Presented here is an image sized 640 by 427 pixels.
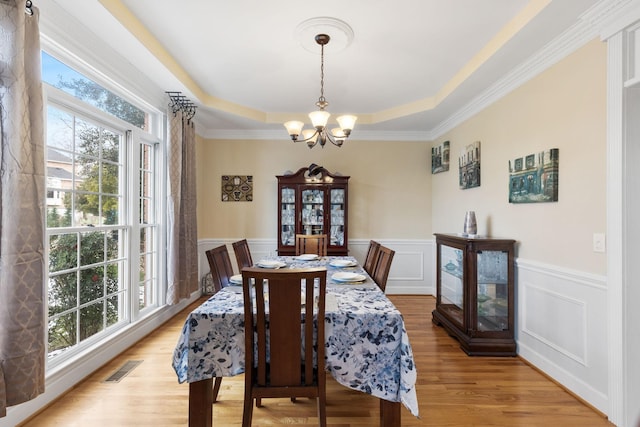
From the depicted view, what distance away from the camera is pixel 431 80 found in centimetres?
327

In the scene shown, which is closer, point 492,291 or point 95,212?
point 95,212

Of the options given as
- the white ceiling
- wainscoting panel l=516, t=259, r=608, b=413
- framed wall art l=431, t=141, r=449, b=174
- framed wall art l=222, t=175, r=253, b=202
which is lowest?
wainscoting panel l=516, t=259, r=608, b=413

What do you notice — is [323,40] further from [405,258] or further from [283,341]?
[405,258]

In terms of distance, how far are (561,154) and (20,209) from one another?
11.3 ft

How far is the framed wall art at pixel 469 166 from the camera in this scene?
343 cm

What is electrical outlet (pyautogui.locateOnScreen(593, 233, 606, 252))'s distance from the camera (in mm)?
1974

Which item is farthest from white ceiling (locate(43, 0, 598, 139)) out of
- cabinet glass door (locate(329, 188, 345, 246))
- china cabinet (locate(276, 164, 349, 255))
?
cabinet glass door (locate(329, 188, 345, 246))

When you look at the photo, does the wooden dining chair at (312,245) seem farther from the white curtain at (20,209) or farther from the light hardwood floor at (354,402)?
the white curtain at (20,209)

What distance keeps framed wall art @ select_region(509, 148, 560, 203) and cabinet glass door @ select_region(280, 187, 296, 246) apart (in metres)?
2.71

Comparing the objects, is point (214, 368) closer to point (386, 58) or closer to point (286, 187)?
point (386, 58)

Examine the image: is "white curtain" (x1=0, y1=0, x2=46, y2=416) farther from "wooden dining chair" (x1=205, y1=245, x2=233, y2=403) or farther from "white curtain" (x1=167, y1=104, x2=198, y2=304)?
"white curtain" (x1=167, y1=104, x2=198, y2=304)

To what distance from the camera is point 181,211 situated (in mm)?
3549

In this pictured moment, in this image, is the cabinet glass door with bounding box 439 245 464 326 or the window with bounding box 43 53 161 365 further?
the cabinet glass door with bounding box 439 245 464 326

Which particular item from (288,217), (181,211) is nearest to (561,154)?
(288,217)
